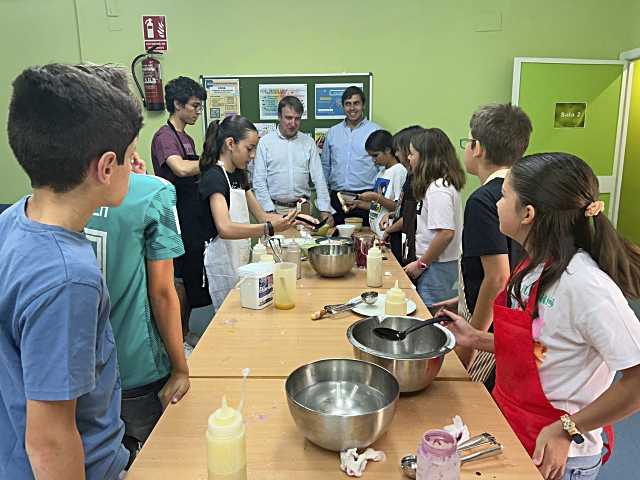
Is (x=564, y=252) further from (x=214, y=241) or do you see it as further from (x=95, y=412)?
(x=214, y=241)

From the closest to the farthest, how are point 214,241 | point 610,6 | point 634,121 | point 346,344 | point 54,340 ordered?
point 54,340, point 346,344, point 214,241, point 610,6, point 634,121

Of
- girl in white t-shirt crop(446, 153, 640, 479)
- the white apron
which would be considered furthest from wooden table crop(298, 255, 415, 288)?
girl in white t-shirt crop(446, 153, 640, 479)

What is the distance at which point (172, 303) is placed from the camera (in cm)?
129

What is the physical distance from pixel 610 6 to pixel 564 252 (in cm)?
418

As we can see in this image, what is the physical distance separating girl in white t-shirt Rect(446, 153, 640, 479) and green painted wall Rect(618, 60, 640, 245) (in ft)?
14.2

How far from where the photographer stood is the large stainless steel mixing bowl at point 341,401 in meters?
0.94

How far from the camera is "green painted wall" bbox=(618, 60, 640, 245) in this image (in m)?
4.83

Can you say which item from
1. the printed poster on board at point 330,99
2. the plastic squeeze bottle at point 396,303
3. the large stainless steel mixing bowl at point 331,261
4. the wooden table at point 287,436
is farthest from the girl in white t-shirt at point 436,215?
the printed poster on board at point 330,99

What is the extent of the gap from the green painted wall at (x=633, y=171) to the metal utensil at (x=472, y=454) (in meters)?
4.64

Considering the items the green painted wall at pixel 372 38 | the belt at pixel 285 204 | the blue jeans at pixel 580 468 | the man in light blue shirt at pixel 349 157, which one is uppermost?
the green painted wall at pixel 372 38

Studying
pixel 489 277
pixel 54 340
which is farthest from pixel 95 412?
pixel 489 277

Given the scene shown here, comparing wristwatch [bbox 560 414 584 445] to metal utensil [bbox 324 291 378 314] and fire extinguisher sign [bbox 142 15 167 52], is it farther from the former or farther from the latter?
fire extinguisher sign [bbox 142 15 167 52]

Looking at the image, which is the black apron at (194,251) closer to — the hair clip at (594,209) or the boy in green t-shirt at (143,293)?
the boy in green t-shirt at (143,293)

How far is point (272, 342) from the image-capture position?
1.54 m
